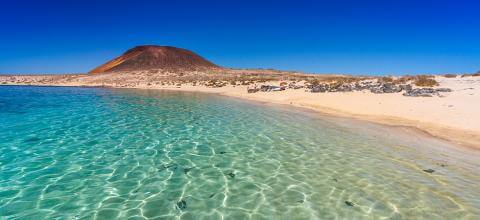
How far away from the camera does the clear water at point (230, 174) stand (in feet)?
19.7

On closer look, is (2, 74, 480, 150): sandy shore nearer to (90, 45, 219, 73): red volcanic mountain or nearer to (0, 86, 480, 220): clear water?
(0, 86, 480, 220): clear water

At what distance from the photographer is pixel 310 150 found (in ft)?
34.0

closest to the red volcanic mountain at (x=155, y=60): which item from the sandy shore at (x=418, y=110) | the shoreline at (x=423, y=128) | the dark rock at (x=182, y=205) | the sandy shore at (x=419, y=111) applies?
the sandy shore at (x=418, y=110)

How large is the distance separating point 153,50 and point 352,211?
299ft

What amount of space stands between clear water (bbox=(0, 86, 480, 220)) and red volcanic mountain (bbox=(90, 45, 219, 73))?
223 ft

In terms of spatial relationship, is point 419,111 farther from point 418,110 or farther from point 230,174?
point 230,174

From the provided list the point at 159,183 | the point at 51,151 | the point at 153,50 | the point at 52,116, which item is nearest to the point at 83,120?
the point at 52,116

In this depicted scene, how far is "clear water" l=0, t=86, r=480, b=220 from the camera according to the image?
236 inches

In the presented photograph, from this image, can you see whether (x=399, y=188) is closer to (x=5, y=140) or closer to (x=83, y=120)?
(x=5, y=140)

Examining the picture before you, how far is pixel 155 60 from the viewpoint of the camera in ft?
276

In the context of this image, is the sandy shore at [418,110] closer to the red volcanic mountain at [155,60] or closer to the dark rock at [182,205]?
the dark rock at [182,205]

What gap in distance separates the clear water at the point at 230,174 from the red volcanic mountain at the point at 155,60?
68120 millimetres

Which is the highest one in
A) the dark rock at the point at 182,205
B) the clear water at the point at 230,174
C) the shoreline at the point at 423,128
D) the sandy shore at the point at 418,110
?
the sandy shore at the point at 418,110

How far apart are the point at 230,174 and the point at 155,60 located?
80507 millimetres
